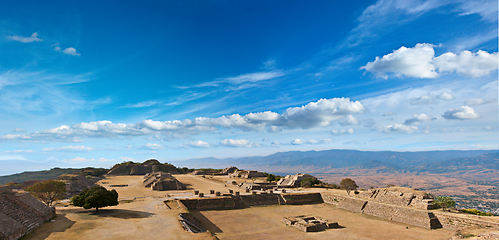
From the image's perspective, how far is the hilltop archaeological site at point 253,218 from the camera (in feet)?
75.5

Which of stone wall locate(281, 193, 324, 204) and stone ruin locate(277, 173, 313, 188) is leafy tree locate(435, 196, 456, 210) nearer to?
stone wall locate(281, 193, 324, 204)

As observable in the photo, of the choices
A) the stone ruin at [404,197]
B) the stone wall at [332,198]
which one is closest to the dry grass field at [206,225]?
the stone wall at [332,198]

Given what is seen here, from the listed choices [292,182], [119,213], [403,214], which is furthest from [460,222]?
[119,213]

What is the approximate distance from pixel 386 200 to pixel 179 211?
34.9 meters

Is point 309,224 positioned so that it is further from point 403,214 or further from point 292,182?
point 292,182

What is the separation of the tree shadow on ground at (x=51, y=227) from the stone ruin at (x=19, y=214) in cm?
43

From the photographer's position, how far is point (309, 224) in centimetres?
3203

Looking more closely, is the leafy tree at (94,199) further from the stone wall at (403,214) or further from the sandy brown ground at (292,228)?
the stone wall at (403,214)

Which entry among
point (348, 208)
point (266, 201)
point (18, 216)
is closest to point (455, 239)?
point (348, 208)

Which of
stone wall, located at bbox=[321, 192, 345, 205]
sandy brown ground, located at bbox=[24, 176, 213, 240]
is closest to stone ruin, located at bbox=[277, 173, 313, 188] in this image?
stone wall, located at bbox=[321, 192, 345, 205]

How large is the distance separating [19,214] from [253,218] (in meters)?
27.9

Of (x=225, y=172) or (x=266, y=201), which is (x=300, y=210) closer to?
(x=266, y=201)

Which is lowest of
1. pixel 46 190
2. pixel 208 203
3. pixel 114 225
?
pixel 208 203

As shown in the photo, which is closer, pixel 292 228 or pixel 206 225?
pixel 292 228
